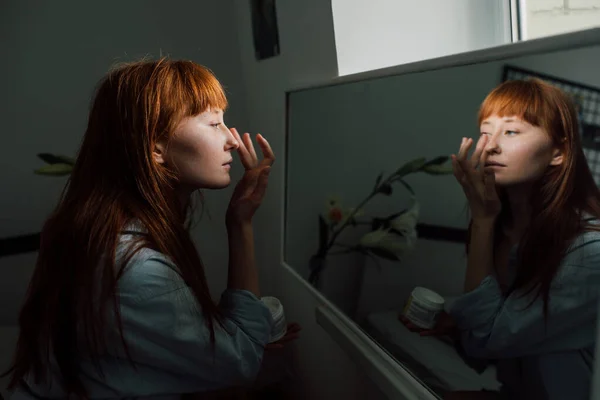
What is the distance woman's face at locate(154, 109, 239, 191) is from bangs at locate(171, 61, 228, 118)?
0.01 metres

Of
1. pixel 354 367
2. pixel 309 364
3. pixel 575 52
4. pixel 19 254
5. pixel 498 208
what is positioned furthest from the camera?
pixel 19 254

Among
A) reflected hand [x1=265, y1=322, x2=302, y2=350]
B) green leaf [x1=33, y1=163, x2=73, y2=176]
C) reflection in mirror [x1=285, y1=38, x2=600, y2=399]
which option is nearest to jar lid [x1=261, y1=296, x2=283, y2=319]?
reflected hand [x1=265, y1=322, x2=302, y2=350]

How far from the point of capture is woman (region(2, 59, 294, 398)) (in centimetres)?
70

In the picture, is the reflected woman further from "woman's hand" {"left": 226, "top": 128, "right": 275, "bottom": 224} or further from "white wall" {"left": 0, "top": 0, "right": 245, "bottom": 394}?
"white wall" {"left": 0, "top": 0, "right": 245, "bottom": 394}

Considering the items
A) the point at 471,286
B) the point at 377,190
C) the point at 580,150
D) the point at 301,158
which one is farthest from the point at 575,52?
the point at 301,158

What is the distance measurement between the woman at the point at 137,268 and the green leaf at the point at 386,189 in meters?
0.27

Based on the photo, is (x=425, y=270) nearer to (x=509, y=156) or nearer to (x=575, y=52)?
(x=509, y=156)

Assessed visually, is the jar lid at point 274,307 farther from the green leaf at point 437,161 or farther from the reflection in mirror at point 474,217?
the green leaf at point 437,161

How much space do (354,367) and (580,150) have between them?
27.8 inches

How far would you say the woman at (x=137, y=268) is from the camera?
701 millimetres

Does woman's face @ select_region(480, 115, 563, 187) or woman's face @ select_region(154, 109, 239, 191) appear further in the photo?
woman's face @ select_region(154, 109, 239, 191)

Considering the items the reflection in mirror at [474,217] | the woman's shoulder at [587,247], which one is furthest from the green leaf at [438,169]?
the woman's shoulder at [587,247]

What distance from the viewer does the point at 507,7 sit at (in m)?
0.97

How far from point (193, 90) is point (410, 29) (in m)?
0.45
